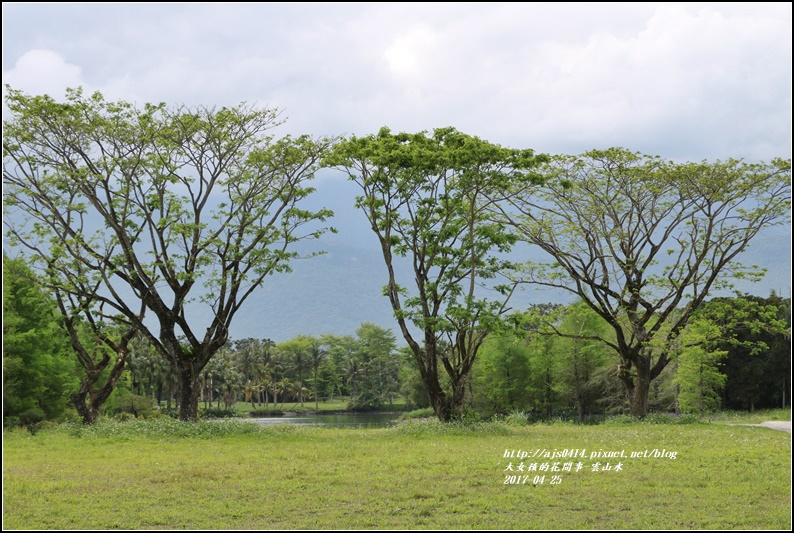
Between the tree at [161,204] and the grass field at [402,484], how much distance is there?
6.21 meters

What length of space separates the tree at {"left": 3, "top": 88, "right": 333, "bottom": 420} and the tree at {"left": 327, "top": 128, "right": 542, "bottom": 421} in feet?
8.37

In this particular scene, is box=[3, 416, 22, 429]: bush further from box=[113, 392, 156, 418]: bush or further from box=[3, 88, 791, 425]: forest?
box=[113, 392, 156, 418]: bush

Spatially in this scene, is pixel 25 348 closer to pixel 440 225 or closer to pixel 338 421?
pixel 440 225

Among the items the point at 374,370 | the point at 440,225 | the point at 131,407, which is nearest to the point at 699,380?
the point at 440,225

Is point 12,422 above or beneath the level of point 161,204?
beneath

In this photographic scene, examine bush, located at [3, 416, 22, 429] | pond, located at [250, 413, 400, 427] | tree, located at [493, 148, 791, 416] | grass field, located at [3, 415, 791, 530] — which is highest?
tree, located at [493, 148, 791, 416]

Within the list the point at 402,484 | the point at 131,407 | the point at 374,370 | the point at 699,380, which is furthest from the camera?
the point at 374,370

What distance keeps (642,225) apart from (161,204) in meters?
19.2

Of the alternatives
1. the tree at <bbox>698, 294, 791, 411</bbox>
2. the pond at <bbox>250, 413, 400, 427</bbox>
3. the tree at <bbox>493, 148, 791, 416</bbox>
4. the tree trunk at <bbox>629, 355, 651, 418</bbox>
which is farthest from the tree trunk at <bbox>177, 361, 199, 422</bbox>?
the tree at <bbox>698, 294, 791, 411</bbox>

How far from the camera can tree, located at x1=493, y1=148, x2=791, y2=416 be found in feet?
95.6

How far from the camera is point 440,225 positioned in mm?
26250

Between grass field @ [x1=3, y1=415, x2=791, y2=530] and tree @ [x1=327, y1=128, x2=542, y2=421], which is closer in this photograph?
grass field @ [x1=3, y1=415, x2=791, y2=530]

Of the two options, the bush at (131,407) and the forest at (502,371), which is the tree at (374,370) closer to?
the forest at (502,371)

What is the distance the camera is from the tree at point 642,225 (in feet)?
95.6
